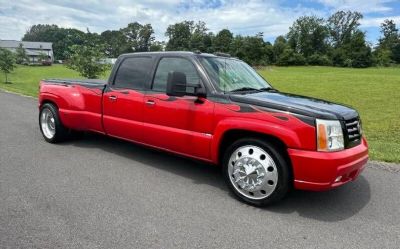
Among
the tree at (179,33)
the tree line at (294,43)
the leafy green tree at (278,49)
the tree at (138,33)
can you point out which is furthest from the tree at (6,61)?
the tree at (138,33)

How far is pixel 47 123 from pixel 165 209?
169 inches

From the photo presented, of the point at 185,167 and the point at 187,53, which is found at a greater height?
the point at 187,53

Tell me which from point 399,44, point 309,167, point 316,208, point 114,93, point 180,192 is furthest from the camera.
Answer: point 399,44

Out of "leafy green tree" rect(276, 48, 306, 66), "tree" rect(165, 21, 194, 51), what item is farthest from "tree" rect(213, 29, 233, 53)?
"leafy green tree" rect(276, 48, 306, 66)

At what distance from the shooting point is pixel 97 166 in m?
5.85

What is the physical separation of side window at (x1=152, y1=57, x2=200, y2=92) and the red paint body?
0.55 feet

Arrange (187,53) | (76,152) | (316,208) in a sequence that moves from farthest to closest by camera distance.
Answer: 1. (76,152)
2. (187,53)
3. (316,208)

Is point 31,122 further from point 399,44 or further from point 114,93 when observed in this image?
point 399,44

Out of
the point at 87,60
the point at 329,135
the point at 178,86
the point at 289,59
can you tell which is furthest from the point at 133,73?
the point at 289,59

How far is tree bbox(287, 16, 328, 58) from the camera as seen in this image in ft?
339

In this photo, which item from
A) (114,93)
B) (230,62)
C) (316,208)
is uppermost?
(230,62)

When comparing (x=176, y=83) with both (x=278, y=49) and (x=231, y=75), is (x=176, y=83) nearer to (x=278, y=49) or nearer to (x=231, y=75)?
(x=231, y=75)

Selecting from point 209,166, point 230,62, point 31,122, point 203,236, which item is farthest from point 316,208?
point 31,122

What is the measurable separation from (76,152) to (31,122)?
3.63 meters
